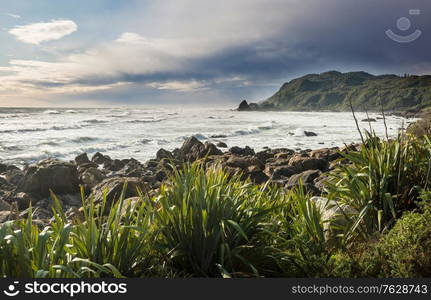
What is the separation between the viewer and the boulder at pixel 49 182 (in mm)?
14594

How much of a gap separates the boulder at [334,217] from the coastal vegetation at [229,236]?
0.02 meters

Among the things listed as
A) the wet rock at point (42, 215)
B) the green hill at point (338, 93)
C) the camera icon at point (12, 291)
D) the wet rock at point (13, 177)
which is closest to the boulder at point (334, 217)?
the camera icon at point (12, 291)

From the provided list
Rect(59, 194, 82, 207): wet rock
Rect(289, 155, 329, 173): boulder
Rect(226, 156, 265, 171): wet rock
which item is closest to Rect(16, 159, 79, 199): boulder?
Rect(59, 194, 82, 207): wet rock

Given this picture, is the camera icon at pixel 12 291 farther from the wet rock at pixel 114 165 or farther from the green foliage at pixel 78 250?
the wet rock at pixel 114 165

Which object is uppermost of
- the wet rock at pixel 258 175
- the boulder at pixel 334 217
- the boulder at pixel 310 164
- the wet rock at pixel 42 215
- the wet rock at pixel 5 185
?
the boulder at pixel 334 217

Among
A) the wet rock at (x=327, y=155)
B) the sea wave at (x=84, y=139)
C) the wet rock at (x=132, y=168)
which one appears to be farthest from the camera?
the sea wave at (x=84, y=139)

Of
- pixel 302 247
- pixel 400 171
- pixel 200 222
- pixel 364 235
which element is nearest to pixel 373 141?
pixel 400 171

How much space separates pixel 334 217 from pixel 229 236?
171 centimetres

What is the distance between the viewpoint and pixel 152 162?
72.2ft

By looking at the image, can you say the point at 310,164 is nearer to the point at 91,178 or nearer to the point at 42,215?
the point at 91,178

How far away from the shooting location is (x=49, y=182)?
14.7 meters

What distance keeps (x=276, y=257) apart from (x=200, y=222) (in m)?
0.85

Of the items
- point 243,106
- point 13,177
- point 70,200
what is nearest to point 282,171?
point 70,200

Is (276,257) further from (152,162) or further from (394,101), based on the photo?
(394,101)
